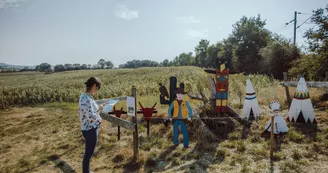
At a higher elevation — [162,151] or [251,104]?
[251,104]

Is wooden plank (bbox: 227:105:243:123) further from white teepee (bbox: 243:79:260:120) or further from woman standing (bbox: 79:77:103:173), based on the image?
woman standing (bbox: 79:77:103:173)

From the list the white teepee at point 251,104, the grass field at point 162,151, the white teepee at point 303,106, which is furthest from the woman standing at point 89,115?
the white teepee at point 303,106

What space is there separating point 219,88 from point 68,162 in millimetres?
4968

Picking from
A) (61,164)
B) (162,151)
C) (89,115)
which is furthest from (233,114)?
(61,164)

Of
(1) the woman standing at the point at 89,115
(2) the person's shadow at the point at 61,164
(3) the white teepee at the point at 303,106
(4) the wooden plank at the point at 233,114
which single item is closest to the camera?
(1) the woman standing at the point at 89,115

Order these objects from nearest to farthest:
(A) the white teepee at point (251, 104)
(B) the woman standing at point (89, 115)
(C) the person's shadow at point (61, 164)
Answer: (B) the woman standing at point (89, 115) → (C) the person's shadow at point (61, 164) → (A) the white teepee at point (251, 104)

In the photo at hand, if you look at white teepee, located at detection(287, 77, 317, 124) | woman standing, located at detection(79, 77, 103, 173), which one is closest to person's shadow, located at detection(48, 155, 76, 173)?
woman standing, located at detection(79, 77, 103, 173)

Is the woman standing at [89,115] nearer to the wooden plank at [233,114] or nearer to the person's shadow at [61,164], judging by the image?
the person's shadow at [61,164]

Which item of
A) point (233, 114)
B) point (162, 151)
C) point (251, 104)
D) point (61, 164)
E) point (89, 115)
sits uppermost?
point (89, 115)

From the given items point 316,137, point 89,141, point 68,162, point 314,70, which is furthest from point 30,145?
point 314,70

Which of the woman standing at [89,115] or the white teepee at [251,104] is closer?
the woman standing at [89,115]

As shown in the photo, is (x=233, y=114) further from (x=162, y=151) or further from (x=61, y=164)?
(x=61, y=164)

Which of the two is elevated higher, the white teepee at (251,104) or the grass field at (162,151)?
the white teepee at (251,104)

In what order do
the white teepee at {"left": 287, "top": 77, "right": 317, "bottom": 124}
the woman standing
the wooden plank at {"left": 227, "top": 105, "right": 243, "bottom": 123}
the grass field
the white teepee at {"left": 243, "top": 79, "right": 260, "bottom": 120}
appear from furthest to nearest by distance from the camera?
the white teepee at {"left": 243, "top": 79, "right": 260, "bottom": 120}, the wooden plank at {"left": 227, "top": 105, "right": 243, "bottom": 123}, the white teepee at {"left": 287, "top": 77, "right": 317, "bottom": 124}, the grass field, the woman standing
